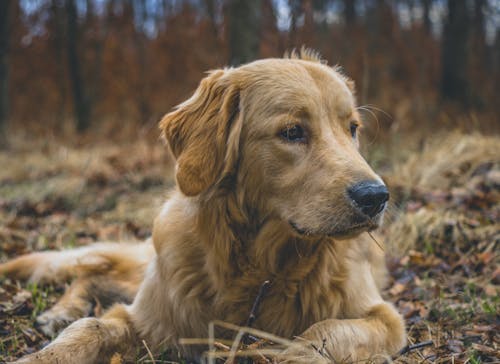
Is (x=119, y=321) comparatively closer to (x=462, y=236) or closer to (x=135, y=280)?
(x=135, y=280)

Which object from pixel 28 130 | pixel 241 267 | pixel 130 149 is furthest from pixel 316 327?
pixel 28 130

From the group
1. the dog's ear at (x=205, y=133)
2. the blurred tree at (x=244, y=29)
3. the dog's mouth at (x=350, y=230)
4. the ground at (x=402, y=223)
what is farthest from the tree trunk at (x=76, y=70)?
the dog's mouth at (x=350, y=230)

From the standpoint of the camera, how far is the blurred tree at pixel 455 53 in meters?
12.6

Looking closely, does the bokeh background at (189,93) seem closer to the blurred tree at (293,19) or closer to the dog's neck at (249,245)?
the blurred tree at (293,19)

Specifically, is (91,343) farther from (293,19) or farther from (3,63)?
(3,63)

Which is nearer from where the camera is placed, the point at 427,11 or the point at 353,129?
the point at 353,129

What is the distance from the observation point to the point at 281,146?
271 cm

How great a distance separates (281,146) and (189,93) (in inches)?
394

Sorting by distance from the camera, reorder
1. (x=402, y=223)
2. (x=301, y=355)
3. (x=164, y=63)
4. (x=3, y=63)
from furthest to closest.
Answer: (x=164, y=63)
(x=3, y=63)
(x=402, y=223)
(x=301, y=355)

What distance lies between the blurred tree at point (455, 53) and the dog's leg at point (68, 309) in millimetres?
10645

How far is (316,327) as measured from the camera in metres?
2.51

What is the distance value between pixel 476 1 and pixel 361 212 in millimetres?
17269

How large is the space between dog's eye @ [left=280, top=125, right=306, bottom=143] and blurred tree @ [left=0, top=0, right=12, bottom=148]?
30.2 feet

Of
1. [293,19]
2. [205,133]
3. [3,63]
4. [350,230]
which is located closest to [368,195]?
[350,230]
